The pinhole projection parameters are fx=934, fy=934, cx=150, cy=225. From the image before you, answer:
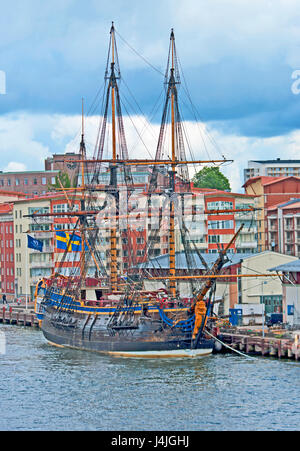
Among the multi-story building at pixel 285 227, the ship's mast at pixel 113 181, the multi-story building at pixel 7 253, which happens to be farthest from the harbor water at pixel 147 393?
the multi-story building at pixel 285 227

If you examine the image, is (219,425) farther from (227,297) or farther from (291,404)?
(227,297)

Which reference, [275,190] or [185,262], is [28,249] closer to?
[185,262]

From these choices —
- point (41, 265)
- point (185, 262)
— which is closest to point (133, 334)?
point (185, 262)

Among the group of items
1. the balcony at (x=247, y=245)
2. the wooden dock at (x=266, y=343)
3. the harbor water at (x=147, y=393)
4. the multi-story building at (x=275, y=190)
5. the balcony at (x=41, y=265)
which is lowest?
the harbor water at (x=147, y=393)

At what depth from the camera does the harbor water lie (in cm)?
5038

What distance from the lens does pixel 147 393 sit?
193 feet

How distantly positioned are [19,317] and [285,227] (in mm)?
50230

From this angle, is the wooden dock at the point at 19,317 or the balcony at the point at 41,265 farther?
the balcony at the point at 41,265

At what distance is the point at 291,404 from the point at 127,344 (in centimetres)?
2664

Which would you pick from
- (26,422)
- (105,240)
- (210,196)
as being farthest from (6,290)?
(26,422)

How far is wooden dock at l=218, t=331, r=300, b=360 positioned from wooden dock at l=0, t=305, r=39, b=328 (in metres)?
35.6

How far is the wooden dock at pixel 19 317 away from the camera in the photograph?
10969 centimetres

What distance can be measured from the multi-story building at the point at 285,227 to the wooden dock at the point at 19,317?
136ft

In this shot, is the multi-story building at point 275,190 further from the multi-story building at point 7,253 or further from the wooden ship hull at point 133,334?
the wooden ship hull at point 133,334
